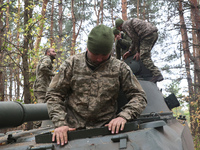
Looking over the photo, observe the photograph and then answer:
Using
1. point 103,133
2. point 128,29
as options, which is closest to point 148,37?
point 128,29

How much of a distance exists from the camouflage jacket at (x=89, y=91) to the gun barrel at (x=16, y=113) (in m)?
0.51

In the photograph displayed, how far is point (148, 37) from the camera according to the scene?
19.2 ft

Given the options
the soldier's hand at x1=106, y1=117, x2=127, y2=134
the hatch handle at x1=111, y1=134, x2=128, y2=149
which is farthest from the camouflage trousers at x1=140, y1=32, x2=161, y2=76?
the hatch handle at x1=111, y1=134, x2=128, y2=149

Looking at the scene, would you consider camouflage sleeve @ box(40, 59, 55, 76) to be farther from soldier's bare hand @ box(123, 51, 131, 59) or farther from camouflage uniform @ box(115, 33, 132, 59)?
soldier's bare hand @ box(123, 51, 131, 59)

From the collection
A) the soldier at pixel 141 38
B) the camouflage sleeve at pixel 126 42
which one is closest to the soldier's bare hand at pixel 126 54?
the soldier at pixel 141 38

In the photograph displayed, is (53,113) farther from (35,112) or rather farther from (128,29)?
(128,29)

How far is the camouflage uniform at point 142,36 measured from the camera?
571 centimetres

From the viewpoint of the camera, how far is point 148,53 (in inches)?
225

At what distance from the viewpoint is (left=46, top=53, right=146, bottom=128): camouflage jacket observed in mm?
2742

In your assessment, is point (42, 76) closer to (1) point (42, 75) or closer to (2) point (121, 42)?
(1) point (42, 75)

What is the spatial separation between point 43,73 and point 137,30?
119 inches

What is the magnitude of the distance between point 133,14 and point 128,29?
57.9 feet

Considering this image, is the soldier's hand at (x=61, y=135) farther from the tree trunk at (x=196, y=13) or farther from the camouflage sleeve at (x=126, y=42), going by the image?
the tree trunk at (x=196, y=13)

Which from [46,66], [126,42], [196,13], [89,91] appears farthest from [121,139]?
[196,13]
